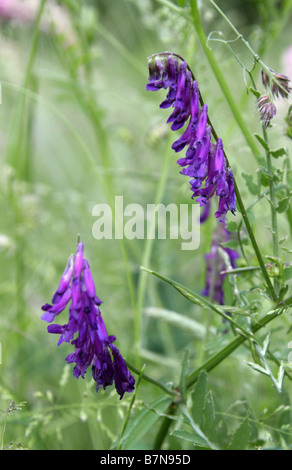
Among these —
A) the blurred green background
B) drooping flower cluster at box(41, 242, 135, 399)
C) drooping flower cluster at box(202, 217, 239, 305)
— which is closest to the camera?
drooping flower cluster at box(41, 242, 135, 399)

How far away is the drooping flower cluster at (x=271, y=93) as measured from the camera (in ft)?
2.24

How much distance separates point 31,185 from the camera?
1.77 metres

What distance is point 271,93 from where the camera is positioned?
2.32 ft

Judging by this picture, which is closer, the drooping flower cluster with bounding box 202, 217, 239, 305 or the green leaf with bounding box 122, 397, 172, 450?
the green leaf with bounding box 122, 397, 172, 450

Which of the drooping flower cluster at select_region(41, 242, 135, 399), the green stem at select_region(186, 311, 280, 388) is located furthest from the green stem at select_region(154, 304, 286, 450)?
the drooping flower cluster at select_region(41, 242, 135, 399)

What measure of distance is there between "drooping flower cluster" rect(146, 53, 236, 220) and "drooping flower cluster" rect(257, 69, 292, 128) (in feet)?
0.21

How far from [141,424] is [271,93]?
19.0 inches

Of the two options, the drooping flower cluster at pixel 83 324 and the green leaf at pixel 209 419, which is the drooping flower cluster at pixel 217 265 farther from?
the drooping flower cluster at pixel 83 324

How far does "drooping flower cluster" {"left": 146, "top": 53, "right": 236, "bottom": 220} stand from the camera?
0.67 meters
